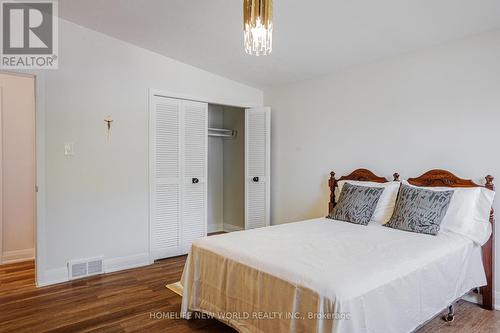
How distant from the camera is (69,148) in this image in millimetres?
3371

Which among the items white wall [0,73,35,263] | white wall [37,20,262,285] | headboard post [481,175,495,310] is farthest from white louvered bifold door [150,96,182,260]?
headboard post [481,175,495,310]

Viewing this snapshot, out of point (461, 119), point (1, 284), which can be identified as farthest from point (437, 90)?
point (1, 284)

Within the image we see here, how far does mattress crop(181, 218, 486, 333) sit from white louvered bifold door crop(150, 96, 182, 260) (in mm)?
1598

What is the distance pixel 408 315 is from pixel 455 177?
5.18 ft

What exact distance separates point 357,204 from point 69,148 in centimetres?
295

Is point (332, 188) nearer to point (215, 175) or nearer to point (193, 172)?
point (193, 172)

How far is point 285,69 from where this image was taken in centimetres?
411

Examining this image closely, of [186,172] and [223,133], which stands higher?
[223,133]

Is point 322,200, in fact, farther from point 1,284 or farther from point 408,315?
point 1,284

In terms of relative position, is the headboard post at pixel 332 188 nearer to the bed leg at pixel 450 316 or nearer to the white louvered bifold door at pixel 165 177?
the bed leg at pixel 450 316

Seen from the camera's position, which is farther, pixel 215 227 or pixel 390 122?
pixel 215 227

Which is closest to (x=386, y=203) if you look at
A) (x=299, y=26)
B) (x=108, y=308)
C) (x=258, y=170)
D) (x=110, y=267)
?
(x=299, y=26)

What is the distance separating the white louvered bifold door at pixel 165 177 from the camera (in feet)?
13.0

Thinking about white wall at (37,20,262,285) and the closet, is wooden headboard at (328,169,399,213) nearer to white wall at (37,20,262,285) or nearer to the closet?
the closet
